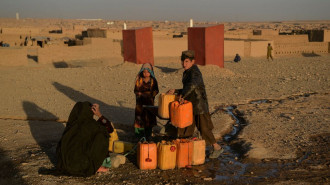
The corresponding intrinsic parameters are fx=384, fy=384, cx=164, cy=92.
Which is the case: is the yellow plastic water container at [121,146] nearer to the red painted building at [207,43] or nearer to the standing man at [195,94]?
the standing man at [195,94]

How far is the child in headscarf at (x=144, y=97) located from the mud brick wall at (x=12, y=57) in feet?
42.7

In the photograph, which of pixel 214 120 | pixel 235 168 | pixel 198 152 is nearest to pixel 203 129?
pixel 198 152

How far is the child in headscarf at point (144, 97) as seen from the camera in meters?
6.02

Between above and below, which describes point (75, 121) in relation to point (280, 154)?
above

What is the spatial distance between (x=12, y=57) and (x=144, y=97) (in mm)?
13201

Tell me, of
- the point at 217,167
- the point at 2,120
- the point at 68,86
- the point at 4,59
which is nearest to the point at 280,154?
the point at 217,167

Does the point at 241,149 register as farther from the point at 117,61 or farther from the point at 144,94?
the point at 117,61

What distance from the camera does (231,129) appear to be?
6.99 metres

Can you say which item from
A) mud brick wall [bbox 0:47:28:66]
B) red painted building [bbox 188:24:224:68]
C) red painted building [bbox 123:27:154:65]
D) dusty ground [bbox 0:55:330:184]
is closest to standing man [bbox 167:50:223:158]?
dusty ground [bbox 0:55:330:184]

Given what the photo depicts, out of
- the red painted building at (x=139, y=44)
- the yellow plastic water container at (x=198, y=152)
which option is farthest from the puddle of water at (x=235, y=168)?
the red painted building at (x=139, y=44)

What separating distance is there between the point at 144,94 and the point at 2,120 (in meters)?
3.36

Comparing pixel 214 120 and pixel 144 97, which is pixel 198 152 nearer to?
pixel 144 97

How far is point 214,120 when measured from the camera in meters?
7.50

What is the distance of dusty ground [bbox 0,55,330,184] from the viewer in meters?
4.73
